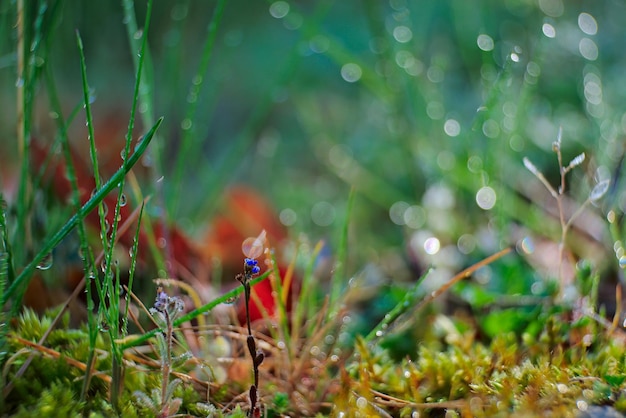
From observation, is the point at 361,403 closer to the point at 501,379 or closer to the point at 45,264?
the point at 501,379

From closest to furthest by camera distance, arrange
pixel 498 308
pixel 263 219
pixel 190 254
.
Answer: pixel 498 308
pixel 190 254
pixel 263 219

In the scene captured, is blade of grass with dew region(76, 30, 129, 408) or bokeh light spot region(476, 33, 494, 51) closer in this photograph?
blade of grass with dew region(76, 30, 129, 408)

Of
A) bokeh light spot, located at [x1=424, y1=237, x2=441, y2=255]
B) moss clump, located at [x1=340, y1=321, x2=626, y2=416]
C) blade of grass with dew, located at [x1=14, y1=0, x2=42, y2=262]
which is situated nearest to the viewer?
moss clump, located at [x1=340, y1=321, x2=626, y2=416]

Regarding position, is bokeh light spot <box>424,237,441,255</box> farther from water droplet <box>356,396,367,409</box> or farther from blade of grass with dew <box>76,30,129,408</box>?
blade of grass with dew <box>76,30,129,408</box>

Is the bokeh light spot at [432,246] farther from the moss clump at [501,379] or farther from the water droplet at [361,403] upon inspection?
the water droplet at [361,403]

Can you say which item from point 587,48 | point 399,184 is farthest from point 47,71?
point 587,48

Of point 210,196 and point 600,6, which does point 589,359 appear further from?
point 600,6

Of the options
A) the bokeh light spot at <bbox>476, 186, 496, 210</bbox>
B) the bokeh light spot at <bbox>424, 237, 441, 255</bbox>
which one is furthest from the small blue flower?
the bokeh light spot at <bbox>476, 186, 496, 210</bbox>

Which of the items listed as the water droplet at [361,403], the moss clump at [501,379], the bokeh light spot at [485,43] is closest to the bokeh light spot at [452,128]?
the bokeh light spot at [485,43]
